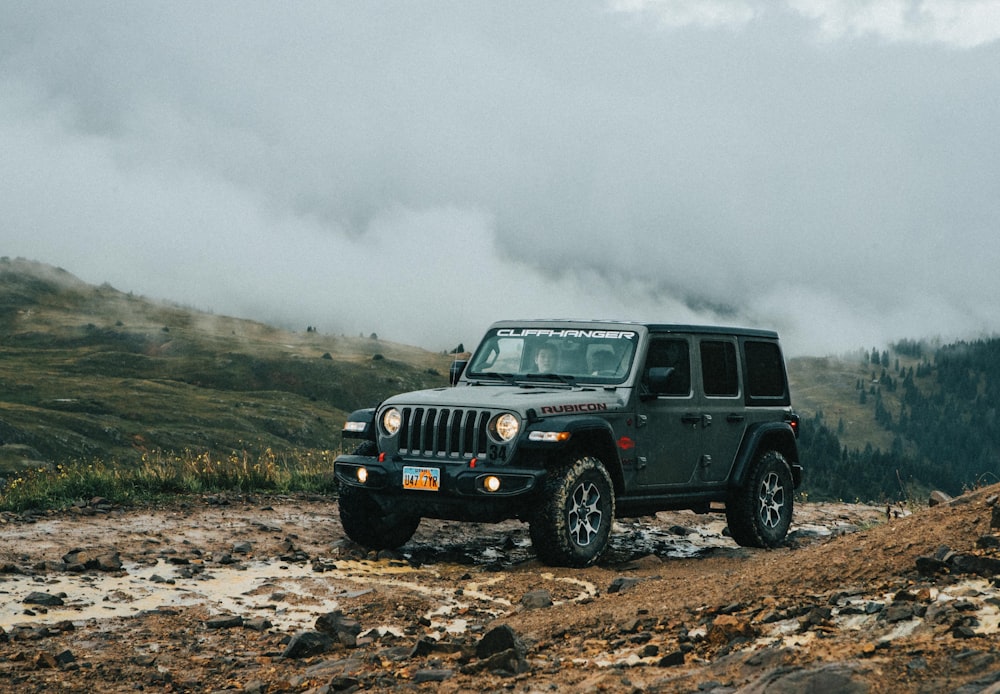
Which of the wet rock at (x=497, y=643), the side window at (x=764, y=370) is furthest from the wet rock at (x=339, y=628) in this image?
the side window at (x=764, y=370)

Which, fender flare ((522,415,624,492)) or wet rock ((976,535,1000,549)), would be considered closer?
wet rock ((976,535,1000,549))

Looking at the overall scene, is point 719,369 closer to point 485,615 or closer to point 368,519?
point 368,519

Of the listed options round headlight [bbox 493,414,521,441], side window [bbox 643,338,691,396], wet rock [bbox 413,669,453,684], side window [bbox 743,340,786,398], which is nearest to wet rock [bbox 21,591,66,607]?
wet rock [bbox 413,669,453,684]

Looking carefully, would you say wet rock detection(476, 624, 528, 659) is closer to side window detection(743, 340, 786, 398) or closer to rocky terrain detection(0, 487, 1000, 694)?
rocky terrain detection(0, 487, 1000, 694)

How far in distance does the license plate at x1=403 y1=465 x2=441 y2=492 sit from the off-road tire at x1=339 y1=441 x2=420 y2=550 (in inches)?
24.3

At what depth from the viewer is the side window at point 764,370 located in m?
12.2

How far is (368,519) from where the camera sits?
424 inches

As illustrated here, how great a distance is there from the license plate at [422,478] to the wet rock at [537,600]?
200cm

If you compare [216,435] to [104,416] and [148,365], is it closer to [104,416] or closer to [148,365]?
[104,416]

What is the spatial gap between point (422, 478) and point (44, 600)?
10.6ft

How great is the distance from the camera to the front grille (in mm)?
9805

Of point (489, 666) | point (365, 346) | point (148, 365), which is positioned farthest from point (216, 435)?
point (489, 666)

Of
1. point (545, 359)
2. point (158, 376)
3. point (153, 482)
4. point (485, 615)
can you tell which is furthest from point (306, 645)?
point (158, 376)

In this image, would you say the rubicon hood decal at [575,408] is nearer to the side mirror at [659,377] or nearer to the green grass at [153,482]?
the side mirror at [659,377]
